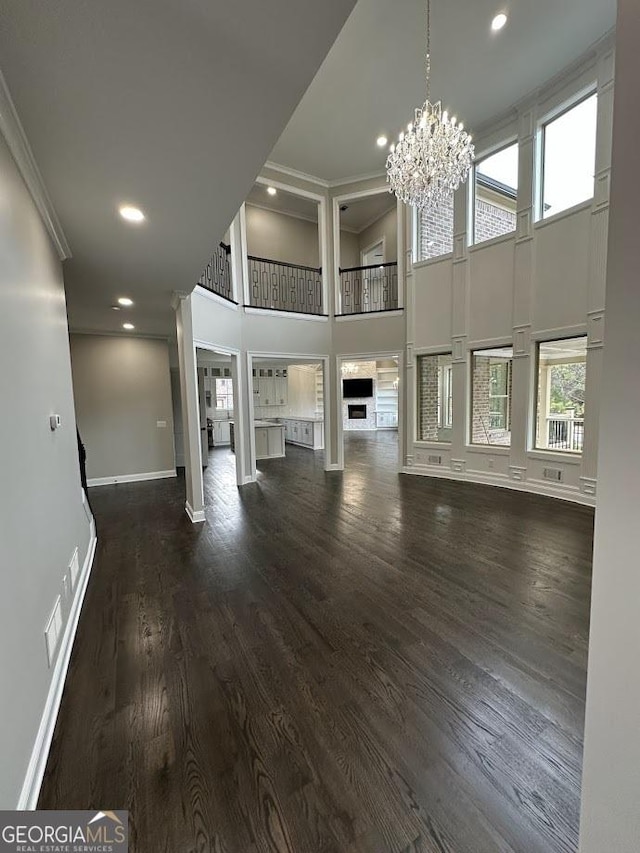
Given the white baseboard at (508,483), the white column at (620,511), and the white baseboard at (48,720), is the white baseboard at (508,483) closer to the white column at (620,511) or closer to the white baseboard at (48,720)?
the white column at (620,511)

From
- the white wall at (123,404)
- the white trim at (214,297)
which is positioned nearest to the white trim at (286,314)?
the white trim at (214,297)

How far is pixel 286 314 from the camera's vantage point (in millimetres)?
6777

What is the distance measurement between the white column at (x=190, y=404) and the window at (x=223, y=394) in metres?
7.28

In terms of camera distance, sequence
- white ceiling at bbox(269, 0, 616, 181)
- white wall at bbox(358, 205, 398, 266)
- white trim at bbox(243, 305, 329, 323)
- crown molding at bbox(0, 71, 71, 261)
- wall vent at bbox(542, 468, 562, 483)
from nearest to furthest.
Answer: crown molding at bbox(0, 71, 71, 261)
white ceiling at bbox(269, 0, 616, 181)
wall vent at bbox(542, 468, 562, 483)
white trim at bbox(243, 305, 329, 323)
white wall at bbox(358, 205, 398, 266)

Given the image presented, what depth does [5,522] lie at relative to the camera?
1.39 metres

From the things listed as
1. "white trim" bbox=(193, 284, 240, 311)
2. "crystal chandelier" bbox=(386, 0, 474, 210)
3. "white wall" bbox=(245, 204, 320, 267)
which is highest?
"white wall" bbox=(245, 204, 320, 267)

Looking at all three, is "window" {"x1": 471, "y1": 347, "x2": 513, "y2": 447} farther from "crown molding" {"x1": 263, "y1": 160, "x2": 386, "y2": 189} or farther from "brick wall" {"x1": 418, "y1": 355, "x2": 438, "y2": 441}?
"crown molding" {"x1": 263, "y1": 160, "x2": 386, "y2": 189}

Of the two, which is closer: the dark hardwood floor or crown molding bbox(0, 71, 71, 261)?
the dark hardwood floor

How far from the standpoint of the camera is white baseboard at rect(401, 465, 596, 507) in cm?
491

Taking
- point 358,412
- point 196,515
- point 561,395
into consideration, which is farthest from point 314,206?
point 358,412

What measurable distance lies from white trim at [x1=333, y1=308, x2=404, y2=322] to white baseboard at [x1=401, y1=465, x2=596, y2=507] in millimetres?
2615

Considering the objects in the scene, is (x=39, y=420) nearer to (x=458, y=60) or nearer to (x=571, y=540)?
(x=571, y=540)

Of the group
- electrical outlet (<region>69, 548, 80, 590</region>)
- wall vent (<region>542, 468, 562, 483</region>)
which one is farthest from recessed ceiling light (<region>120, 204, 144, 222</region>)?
wall vent (<region>542, 468, 562, 483</region>)

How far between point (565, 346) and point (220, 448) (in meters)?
8.93
